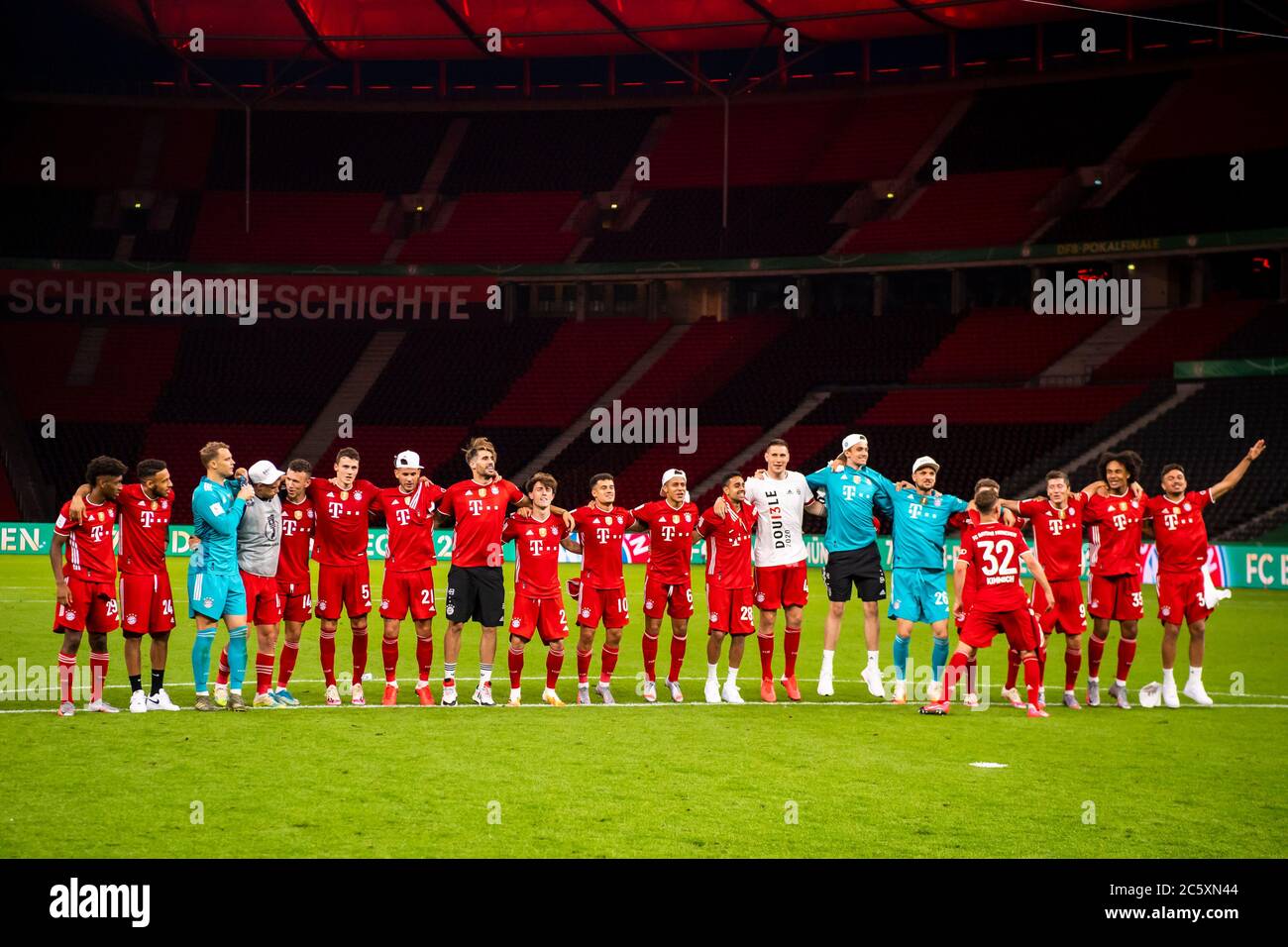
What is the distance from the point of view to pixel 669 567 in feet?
46.3

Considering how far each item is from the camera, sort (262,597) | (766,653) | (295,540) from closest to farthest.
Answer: (262,597) < (295,540) < (766,653)

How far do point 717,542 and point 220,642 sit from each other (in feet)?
26.0

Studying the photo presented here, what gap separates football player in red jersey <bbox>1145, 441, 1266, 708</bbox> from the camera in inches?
548

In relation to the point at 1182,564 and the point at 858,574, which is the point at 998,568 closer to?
the point at 858,574

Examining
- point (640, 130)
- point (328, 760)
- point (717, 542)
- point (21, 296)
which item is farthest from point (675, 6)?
point (328, 760)

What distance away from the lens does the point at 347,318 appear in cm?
4975

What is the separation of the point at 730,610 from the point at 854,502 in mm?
1667

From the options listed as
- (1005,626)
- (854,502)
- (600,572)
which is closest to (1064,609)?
(1005,626)

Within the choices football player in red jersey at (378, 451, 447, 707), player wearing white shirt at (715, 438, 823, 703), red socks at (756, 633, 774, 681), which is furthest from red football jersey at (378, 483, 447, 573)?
red socks at (756, 633, 774, 681)

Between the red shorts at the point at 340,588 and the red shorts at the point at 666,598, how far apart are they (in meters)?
2.66

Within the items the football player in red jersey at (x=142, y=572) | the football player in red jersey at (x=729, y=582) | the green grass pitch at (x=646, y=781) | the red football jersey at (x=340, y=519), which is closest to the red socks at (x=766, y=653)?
the football player in red jersey at (x=729, y=582)

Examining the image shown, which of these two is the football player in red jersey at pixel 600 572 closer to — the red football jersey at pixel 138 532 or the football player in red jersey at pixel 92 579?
the red football jersey at pixel 138 532

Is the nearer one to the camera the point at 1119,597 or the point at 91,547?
the point at 91,547

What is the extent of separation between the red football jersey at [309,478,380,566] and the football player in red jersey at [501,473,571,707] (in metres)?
1.31
